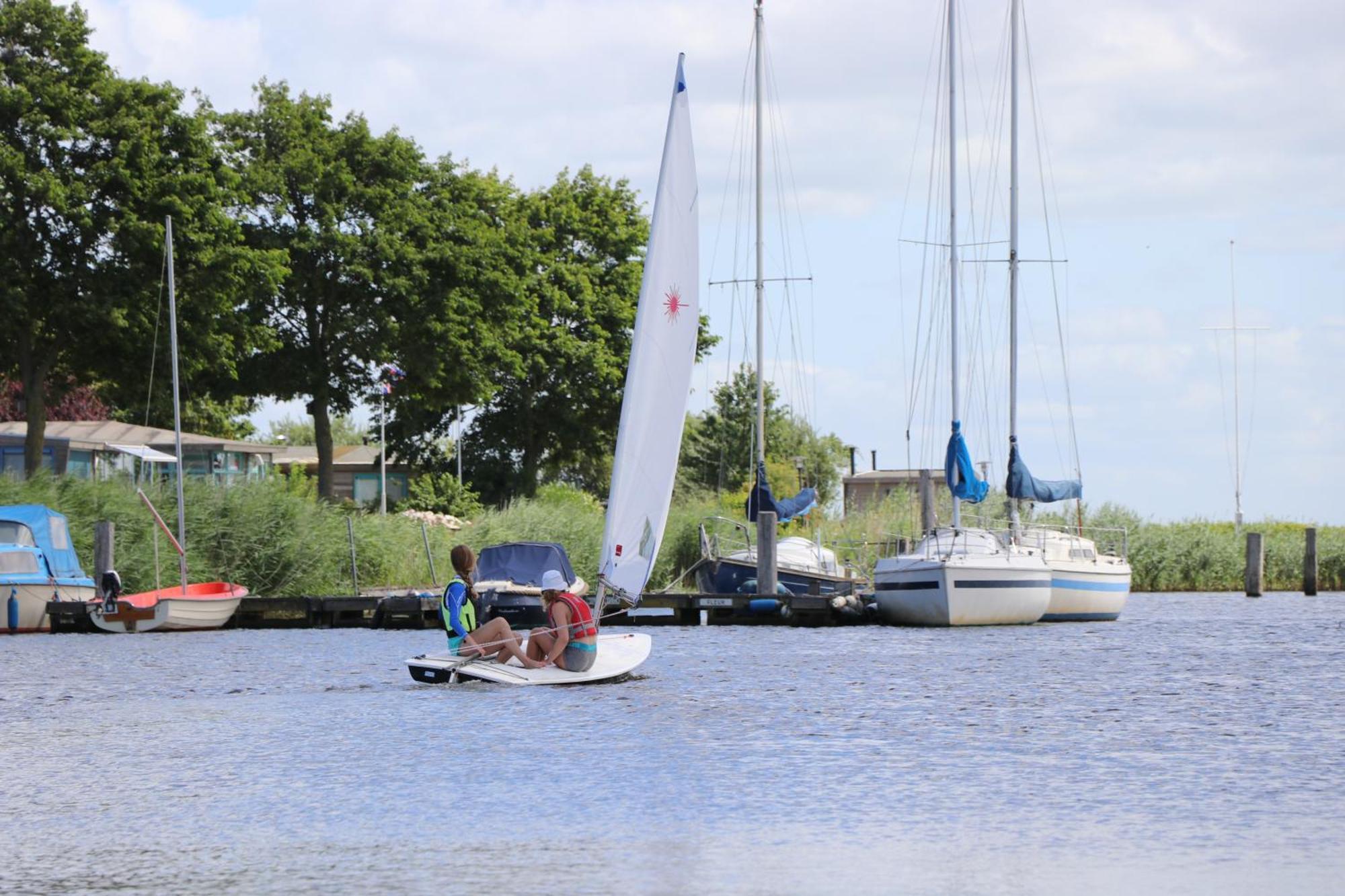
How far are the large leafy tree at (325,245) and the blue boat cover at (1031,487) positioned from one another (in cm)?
2252

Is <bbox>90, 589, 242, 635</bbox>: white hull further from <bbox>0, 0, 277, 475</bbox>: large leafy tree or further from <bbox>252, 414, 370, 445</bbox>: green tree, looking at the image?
<bbox>252, 414, 370, 445</bbox>: green tree

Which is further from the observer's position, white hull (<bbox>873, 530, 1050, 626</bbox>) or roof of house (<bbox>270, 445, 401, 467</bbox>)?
roof of house (<bbox>270, 445, 401, 467</bbox>)

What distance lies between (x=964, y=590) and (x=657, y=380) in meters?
17.5

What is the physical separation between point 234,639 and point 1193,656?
19.3 meters

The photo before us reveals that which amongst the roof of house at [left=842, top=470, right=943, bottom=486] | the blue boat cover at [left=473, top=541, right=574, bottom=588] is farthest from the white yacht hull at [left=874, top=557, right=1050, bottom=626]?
the roof of house at [left=842, top=470, right=943, bottom=486]

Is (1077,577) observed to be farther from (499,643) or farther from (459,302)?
(459,302)

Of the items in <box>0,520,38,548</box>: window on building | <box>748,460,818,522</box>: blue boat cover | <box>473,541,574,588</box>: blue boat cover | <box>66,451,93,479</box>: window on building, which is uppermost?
<box>66,451,93,479</box>: window on building

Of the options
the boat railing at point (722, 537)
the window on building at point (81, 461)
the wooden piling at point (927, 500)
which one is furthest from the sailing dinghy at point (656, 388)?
the window on building at point (81, 461)

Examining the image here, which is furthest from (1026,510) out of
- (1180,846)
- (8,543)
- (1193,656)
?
(1180,846)

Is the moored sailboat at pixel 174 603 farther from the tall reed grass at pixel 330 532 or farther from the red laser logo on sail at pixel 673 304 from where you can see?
the red laser logo on sail at pixel 673 304

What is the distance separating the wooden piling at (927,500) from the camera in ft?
139

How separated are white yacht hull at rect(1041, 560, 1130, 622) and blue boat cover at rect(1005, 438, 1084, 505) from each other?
76.9 inches

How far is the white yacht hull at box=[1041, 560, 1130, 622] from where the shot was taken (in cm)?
4122

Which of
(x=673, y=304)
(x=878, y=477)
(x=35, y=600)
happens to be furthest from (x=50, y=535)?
(x=878, y=477)
